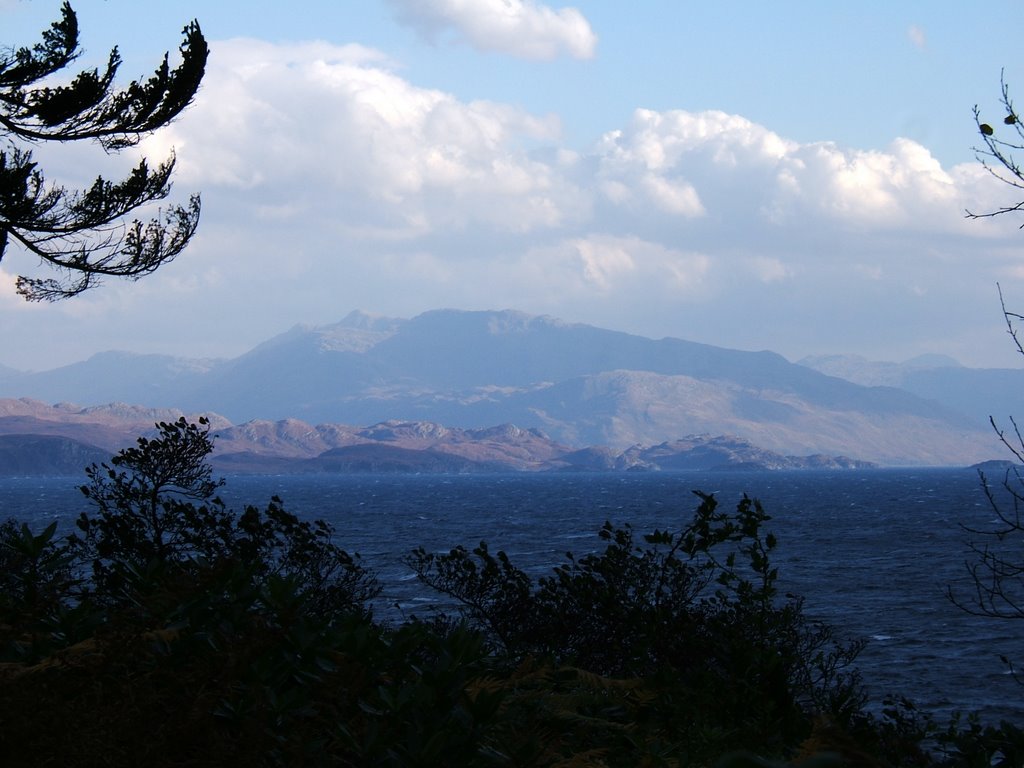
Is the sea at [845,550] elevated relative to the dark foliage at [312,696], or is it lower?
lower

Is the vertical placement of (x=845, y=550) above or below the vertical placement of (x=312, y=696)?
below

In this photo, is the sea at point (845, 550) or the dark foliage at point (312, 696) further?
the sea at point (845, 550)

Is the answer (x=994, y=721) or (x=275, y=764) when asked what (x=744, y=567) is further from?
(x=275, y=764)

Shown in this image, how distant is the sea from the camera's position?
37500 mm

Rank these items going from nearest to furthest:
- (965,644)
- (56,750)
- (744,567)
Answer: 1. (56,750)
2. (965,644)
3. (744,567)

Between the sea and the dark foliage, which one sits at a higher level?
the dark foliage

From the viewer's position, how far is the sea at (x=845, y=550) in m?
37.5

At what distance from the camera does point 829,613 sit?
51.3 metres

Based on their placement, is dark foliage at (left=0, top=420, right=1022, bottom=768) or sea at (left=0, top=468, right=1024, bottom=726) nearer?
dark foliage at (left=0, top=420, right=1022, bottom=768)

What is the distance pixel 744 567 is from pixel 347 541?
1424 inches

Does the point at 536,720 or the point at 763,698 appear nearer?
the point at 536,720

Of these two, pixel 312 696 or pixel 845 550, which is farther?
pixel 845 550

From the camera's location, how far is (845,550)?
3253 inches

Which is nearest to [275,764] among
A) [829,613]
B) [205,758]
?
[205,758]
